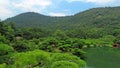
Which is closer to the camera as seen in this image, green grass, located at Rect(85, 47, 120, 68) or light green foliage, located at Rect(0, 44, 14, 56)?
light green foliage, located at Rect(0, 44, 14, 56)

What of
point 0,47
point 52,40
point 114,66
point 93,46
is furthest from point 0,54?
point 93,46

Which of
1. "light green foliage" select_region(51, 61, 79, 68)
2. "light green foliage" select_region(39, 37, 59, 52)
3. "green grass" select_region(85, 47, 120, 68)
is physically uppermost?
"light green foliage" select_region(51, 61, 79, 68)

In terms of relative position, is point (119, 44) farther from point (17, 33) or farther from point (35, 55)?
point (35, 55)

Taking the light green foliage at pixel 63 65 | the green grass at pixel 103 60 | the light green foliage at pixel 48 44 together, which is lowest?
the green grass at pixel 103 60

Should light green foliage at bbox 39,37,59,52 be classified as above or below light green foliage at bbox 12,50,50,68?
below

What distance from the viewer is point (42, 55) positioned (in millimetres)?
22578

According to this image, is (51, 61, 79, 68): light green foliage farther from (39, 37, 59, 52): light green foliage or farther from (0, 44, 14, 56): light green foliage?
(39, 37, 59, 52): light green foliage

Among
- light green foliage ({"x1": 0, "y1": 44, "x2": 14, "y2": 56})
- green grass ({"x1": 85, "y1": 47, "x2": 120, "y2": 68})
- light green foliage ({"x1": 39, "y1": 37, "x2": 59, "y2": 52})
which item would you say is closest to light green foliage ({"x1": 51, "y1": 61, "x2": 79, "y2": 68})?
light green foliage ({"x1": 0, "y1": 44, "x2": 14, "y2": 56})

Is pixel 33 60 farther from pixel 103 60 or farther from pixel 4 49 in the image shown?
pixel 103 60

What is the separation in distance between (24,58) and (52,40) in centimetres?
4561

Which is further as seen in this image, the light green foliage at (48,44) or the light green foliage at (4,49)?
the light green foliage at (48,44)

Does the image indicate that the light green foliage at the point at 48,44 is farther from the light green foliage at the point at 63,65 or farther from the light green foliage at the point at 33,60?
the light green foliage at the point at 63,65

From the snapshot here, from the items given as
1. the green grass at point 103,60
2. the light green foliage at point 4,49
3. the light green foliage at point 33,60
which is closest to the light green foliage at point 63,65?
the light green foliage at point 33,60

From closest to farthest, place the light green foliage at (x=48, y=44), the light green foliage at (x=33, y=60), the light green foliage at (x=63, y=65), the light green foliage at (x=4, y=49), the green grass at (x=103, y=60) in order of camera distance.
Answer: the light green foliage at (x=63, y=65), the light green foliage at (x=33, y=60), the light green foliage at (x=4, y=49), the green grass at (x=103, y=60), the light green foliage at (x=48, y=44)
